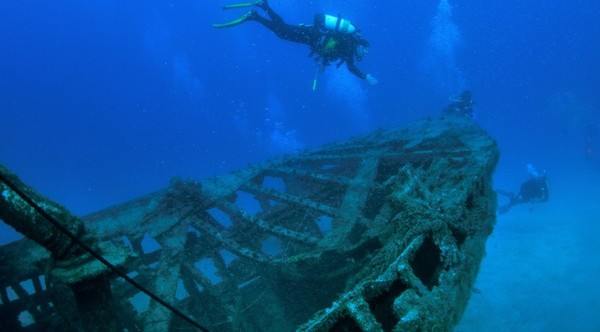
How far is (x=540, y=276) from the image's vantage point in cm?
1396

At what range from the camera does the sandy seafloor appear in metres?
11.3

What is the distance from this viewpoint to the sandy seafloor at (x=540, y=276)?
11289 mm

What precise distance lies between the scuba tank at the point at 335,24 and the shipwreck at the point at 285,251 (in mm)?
3001

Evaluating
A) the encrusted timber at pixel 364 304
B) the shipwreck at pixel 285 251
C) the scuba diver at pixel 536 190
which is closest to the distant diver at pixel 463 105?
the shipwreck at pixel 285 251

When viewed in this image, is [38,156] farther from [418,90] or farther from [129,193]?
[418,90]

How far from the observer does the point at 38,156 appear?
96562mm

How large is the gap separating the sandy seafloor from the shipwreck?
4578 mm

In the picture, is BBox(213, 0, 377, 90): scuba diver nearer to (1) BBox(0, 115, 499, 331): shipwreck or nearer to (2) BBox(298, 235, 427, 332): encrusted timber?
(1) BBox(0, 115, 499, 331): shipwreck

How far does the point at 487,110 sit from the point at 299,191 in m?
89.8

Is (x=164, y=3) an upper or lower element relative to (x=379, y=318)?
upper

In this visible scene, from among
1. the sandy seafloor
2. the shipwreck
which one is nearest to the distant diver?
the shipwreck

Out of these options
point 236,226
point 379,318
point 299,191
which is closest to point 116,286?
point 236,226

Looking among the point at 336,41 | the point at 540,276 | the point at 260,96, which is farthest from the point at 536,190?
the point at 260,96

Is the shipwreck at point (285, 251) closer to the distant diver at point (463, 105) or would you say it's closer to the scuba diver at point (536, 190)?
the distant diver at point (463, 105)
